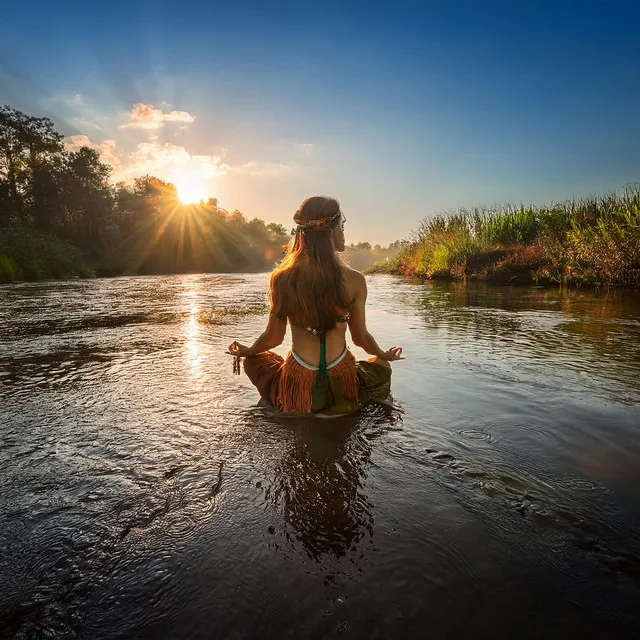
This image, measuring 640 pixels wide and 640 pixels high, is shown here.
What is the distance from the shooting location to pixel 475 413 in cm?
299

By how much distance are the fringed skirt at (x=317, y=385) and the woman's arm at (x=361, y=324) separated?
14 cm

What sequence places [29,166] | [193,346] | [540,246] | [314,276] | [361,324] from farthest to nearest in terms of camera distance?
[29,166], [540,246], [193,346], [361,324], [314,276]

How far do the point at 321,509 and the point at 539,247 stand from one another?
55.0 ft

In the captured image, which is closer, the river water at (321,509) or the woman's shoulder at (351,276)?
the river water at (321,509)

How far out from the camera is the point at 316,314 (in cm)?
282

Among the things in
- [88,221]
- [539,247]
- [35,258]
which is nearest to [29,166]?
[88,221]

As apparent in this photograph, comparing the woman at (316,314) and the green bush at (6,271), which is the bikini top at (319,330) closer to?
the woman at (316,314)

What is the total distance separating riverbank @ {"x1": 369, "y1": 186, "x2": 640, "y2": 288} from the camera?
11.5m

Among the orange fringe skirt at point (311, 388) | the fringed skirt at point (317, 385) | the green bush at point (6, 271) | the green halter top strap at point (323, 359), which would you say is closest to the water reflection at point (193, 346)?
the fringed skirt at point (317, 385)

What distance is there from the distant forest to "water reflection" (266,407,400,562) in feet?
68.6

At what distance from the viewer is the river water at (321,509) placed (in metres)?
1.32

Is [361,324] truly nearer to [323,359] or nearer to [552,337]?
[323,359]

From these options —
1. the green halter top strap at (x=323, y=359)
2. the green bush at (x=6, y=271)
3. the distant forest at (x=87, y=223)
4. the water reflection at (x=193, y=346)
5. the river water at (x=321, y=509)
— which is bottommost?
the river water at (x=321, y=509)

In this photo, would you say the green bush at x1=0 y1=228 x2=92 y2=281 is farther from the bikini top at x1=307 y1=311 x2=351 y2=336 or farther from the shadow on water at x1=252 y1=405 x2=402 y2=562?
the shadow on water at x1=252 y1=405 x2=402 y2=562
